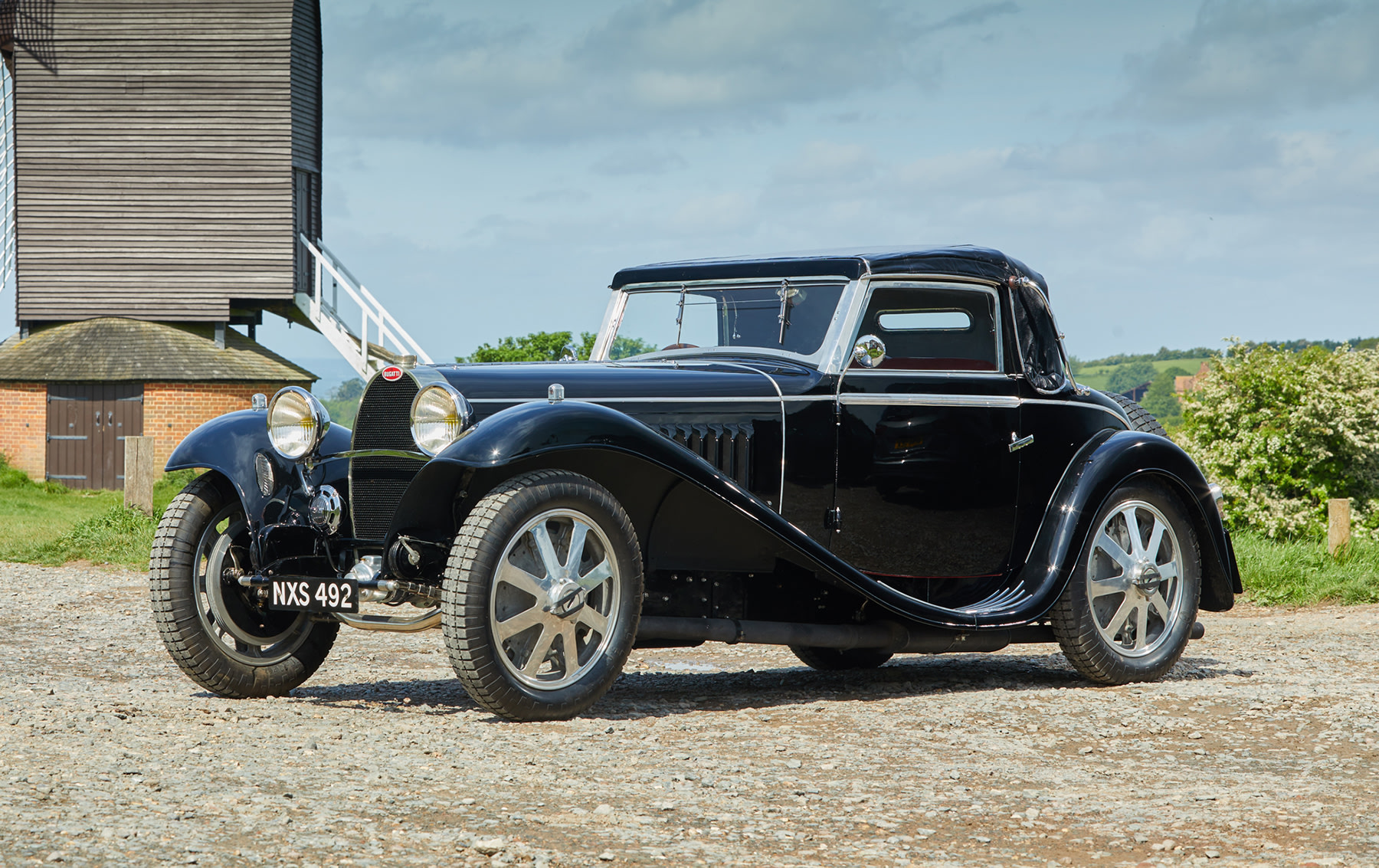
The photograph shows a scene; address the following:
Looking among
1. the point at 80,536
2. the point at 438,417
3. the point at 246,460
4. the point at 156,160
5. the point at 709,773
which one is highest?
the point at 156,160

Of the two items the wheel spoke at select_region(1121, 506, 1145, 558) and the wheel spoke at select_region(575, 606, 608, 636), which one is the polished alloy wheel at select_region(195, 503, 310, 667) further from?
the wheel spoke at select_region(1121, 506, 1145, 558)

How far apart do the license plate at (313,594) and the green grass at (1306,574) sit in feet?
28.0

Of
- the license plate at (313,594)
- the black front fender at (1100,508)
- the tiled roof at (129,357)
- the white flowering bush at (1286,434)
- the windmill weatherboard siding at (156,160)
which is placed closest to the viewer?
the license plate at (313,594)

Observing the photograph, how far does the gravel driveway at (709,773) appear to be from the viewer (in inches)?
136

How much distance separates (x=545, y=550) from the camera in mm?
5094

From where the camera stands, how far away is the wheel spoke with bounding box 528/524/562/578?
16.6ft

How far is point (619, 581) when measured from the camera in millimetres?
5250

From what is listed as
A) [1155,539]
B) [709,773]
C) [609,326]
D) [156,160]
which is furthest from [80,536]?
[156,160]

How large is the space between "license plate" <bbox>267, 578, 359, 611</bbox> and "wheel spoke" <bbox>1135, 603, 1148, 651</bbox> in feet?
12.9

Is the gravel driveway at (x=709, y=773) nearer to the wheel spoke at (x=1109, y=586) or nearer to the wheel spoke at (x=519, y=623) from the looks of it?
the wheel spoke at (x=519, y=623)

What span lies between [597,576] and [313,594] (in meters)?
1.13

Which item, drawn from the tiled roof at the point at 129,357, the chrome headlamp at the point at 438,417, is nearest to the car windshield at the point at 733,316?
the chrome headlamp at the point at 438,417

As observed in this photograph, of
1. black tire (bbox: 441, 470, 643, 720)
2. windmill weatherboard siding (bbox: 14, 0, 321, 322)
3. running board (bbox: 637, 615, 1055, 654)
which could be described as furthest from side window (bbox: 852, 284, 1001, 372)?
windmill weatherboard siding (bbox: 14, 0, 321, 322)

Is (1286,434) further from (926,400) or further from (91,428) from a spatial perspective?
(91,428)
